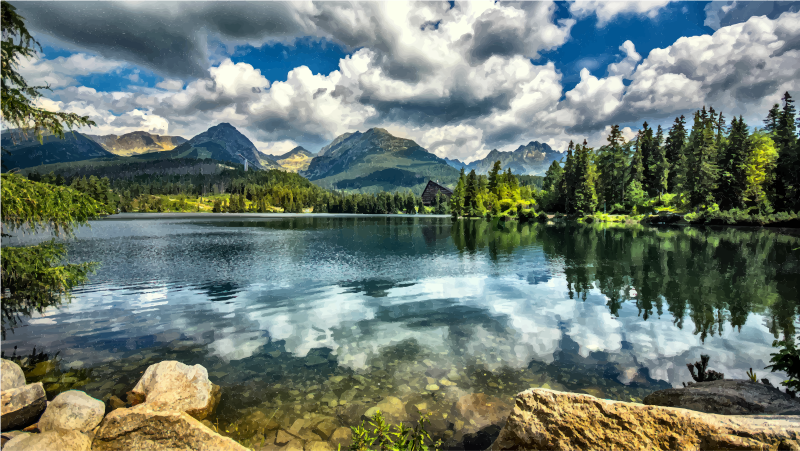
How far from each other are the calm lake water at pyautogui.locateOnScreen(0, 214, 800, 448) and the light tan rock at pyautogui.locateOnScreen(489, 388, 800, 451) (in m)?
2.66

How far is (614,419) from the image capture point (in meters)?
5.01

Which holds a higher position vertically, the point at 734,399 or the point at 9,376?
the point at 734,399

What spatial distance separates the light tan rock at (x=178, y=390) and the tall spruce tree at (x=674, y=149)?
397 feet

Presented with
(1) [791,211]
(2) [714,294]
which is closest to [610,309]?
(2) [714,294]

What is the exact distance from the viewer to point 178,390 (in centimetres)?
866

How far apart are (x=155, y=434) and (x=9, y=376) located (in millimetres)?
5377

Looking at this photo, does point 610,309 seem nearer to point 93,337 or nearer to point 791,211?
point 93,337

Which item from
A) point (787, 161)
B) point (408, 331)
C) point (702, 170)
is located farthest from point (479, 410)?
point (702, 170)

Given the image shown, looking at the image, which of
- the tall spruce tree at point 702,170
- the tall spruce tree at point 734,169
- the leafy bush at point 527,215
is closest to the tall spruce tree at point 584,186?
the leafy bush at point 527,215

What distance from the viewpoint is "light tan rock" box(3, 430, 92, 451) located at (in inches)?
237

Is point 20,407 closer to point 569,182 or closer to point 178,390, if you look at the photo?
point 178,390

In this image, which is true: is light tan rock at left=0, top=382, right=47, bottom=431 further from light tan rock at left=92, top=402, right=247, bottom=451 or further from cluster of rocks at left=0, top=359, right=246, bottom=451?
light tan rock at left=92, top=402, right=247, bottom=451

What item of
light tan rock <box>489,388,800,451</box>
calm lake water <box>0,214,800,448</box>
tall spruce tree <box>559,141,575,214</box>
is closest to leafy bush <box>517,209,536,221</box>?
tall spruce tree <box>559,141,575,214</box>

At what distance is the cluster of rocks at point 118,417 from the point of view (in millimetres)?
6305
